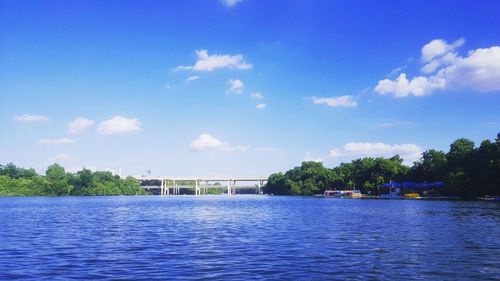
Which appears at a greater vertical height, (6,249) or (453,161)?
(453,161)

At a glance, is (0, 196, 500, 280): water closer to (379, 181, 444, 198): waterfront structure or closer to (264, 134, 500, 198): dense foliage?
(264, 134, 500, 198): dense foliage

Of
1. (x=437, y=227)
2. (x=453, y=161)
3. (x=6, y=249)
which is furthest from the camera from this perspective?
(x=453, y=161)

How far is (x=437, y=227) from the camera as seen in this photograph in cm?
4231

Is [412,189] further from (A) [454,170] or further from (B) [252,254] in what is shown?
(B) [252,254]

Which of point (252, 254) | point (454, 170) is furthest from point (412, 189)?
point (252, 254)

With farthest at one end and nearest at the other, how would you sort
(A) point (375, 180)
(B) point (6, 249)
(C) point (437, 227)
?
(A) point (375, 180), (C) point (437, 227), (B) point (6, 249)

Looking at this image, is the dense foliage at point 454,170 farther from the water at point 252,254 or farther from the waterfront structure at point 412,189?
the water at point 252,254

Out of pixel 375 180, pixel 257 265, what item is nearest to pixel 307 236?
pixel 257 265

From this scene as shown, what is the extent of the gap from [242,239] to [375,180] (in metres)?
159

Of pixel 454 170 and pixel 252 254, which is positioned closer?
pixel 252 254

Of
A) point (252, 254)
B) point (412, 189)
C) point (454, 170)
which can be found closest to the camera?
point (252, 254)

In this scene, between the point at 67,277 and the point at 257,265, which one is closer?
the point at 67,277

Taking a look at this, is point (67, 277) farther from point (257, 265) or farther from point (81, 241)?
point (81, 241)

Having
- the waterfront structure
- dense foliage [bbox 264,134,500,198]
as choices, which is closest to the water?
dense foliage [bbox 264,134,500,198]
